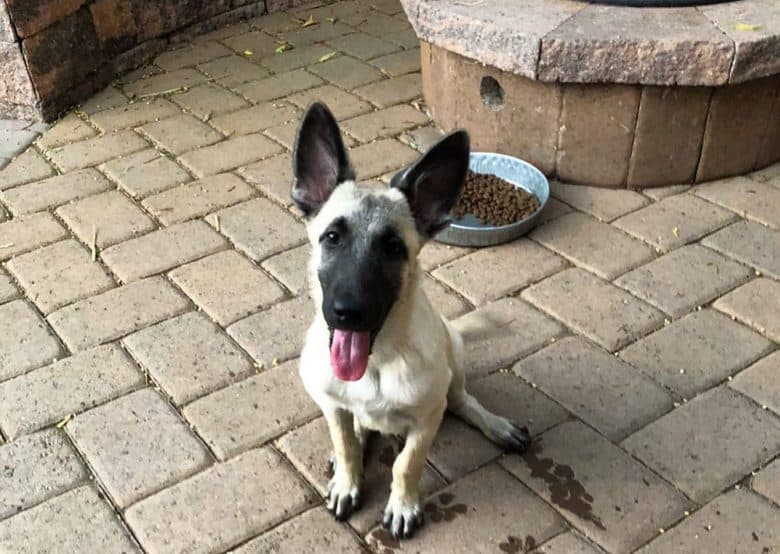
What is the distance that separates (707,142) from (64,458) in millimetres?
3163

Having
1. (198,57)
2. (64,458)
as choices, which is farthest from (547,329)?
(198,57)

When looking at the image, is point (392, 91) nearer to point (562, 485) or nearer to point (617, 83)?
point (617, 83)

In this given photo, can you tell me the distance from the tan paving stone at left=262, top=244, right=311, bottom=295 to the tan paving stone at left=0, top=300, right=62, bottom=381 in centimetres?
93

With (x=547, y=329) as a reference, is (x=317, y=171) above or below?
above

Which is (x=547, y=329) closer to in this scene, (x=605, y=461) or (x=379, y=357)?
(x=605, y=461)

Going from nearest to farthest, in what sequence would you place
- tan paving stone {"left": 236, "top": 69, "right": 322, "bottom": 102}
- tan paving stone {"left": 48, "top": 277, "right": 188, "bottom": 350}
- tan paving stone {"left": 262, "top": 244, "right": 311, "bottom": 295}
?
1. tan paving stone {"left": 48, "top": 277, "right": 188, "bottom": 350}
2. tan paving stone {"left": 262, "top": 244, "right": 311, "bottom": 295}
3. tan paving stone {"left": 236, "top": 69, "right": 322, "bottom": 102}

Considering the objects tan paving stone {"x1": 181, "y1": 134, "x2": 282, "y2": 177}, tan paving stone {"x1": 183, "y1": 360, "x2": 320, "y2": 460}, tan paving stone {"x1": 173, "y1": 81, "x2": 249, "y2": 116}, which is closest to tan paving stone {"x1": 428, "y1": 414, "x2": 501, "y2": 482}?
tan paving stone {"x1": 183, "y1": 360, "x2": 320, "y2": 460}

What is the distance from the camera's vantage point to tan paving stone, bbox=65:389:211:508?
2.66 metres

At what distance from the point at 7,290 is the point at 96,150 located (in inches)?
51.7

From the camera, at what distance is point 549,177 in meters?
4.26

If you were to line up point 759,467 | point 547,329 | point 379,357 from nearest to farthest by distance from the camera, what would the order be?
point 379,357 < point 759,467 < point 547,329

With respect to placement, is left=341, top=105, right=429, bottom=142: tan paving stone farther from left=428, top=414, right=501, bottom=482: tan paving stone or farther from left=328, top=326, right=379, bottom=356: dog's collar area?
left=328, top=326, right=379, bottom=356: dog's collar area

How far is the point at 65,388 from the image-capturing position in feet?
9.94

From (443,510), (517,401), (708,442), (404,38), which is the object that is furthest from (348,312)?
(404,38)
